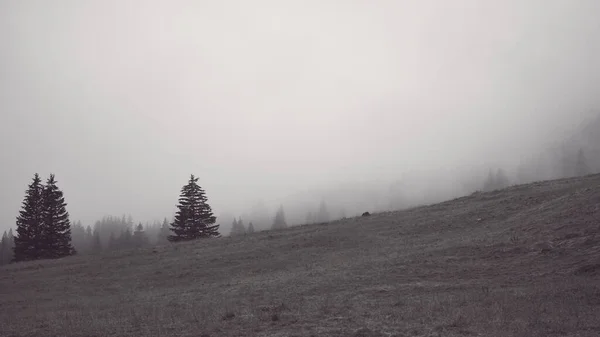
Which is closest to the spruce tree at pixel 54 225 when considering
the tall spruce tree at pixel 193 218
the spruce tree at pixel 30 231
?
the spruce tree at pixel 30 231

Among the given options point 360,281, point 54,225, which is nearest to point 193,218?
point 54,225

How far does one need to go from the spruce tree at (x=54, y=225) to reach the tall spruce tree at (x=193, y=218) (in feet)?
49.1

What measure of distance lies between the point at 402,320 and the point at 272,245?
76.9 ft

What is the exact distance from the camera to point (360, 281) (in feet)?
67.5

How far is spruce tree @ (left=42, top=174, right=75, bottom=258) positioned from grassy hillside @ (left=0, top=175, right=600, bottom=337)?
17609mm

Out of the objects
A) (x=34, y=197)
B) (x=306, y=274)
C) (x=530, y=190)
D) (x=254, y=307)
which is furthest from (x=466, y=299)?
(x=34, y=197)

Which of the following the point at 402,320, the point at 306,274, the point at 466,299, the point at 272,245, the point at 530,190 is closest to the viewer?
the point at 402,320

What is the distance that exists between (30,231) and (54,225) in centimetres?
300

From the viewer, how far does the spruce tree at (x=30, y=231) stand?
2147 inches

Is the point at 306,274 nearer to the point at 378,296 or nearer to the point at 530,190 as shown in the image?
the point at 378,296

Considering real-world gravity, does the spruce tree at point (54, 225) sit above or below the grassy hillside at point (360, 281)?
above

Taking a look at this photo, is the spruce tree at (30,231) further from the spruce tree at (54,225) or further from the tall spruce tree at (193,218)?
the tall spruce tree at (193,218)

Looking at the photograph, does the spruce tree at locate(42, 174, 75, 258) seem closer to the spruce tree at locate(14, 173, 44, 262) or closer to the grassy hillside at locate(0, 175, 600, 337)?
the spruce tree at locate(14, 173, 44, 262)

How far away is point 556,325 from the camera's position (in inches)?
435
